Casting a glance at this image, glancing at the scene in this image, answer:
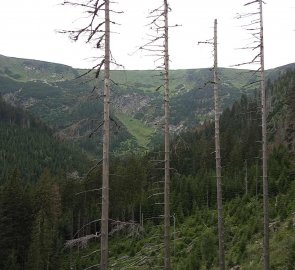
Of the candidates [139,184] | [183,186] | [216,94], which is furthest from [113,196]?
[216,94]

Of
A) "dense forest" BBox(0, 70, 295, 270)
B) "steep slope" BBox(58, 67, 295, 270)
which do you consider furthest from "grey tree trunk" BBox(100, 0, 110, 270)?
"dense forest" BBox(0, 70, 295, 270)

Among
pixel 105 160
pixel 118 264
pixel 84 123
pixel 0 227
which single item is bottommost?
pixel 118 264

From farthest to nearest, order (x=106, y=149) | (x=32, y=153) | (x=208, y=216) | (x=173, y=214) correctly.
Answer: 1. (x=32, y=153)
2. (x=173, y=214)
3. (x=208, y=216)
4. (x=106, y=149)

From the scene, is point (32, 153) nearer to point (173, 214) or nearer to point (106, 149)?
point (173, 214)

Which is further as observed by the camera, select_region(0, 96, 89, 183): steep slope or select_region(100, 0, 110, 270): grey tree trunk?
select_region(0, 96, 89, 183): steep slope

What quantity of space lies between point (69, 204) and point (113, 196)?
8486 millimetres

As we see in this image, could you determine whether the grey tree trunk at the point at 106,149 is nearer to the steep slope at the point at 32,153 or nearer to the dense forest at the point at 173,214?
the dense forest at the point at 173,214

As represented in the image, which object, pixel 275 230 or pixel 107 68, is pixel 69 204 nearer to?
pixel 275 230

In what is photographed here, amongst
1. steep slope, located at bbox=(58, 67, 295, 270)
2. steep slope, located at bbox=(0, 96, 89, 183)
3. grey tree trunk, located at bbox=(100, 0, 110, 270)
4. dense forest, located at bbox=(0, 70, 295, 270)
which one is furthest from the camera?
steep slope, located at bbox=(0, 96, 89, 183)

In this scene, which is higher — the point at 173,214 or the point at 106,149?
the point at 106,149

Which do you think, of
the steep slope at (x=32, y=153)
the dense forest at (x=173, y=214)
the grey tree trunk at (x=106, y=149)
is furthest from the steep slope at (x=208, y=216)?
the steep slope at (x=32, y=153)

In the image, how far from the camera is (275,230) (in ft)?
106

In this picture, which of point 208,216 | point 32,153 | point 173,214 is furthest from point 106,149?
point 32,153

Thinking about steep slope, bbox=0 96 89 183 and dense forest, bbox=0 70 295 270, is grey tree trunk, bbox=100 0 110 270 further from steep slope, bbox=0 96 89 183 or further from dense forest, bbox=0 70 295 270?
steep slope, bbox=0 96 89 183
